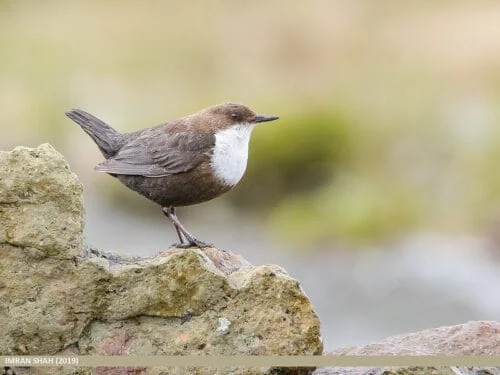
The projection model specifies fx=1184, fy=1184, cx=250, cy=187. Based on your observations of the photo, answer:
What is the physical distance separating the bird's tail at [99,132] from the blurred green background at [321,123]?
4603mm

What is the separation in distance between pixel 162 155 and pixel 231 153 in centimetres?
42

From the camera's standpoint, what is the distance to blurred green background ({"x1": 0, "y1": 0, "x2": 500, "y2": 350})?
42.2 ft

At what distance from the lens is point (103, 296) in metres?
4.88

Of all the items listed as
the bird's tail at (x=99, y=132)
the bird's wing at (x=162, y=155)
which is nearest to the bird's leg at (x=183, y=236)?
the bird's wing at (x=162, y=155)

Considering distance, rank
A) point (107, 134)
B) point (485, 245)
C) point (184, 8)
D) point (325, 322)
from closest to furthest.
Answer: point (107, 134)
point (325, 322)
point (485, 245)
point (184, 8)

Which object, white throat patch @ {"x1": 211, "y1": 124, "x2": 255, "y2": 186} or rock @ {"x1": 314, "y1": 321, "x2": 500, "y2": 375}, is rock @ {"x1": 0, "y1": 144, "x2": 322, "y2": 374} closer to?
rock @ {"x1": 314, "y1": 321, "x2": 500, "y2": 375}

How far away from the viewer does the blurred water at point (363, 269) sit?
11664 mm

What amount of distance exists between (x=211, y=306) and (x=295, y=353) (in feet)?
1.31

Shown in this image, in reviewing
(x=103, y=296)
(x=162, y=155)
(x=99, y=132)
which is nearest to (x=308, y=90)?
(x=99, y=132)

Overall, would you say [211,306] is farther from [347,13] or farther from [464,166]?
[347,13]

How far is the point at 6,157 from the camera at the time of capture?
483 centimetres

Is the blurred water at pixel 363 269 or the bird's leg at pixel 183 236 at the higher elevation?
the bird's leg at pixel 183 236

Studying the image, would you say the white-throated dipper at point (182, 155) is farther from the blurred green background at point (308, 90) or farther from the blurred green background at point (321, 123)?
the blurred green background at point (308, 90)

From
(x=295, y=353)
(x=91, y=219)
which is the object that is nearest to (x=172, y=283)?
(x=295, y=353)
